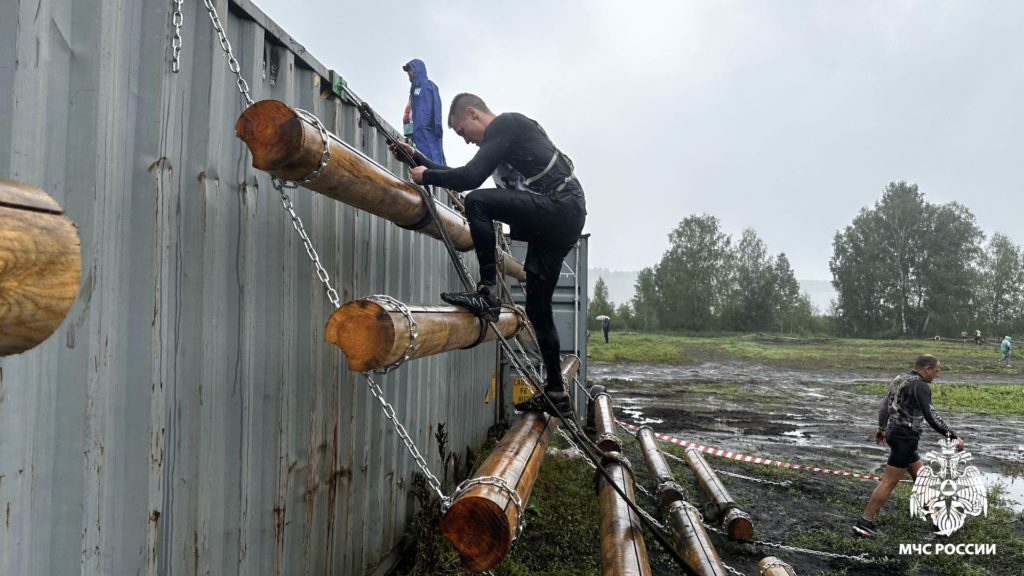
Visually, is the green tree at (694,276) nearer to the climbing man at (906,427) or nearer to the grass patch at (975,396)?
the grass patch at (975,396)

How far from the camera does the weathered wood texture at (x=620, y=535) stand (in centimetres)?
283

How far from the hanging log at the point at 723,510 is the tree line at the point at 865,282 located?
48.6 metres

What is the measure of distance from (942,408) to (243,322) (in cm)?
1810

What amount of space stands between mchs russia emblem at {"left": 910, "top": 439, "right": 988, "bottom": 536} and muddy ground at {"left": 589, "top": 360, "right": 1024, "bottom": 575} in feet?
0.79

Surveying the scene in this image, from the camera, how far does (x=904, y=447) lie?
6.42 meters

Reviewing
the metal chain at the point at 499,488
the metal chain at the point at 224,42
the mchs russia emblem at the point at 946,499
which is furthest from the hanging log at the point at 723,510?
the metal chain at the point at 224,42

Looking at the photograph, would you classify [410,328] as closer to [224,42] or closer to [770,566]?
[224,42]

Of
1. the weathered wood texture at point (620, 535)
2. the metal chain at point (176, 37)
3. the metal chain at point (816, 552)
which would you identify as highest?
the metal chain at point (176, 37)

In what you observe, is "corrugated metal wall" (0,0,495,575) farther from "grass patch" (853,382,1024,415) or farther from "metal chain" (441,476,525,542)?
"grass patch" (853,382,1024,415)

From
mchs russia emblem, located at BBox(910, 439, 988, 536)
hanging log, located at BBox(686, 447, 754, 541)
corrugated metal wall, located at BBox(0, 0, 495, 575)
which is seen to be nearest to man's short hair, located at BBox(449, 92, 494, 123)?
corrugated metal wall, located at BBox(0, 0, 495, 575)

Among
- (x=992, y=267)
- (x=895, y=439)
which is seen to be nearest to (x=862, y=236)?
(x=992, y=267)

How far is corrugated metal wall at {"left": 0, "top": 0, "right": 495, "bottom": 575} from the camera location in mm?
1568

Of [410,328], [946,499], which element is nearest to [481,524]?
[410,328]

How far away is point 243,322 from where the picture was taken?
95.5 inches
